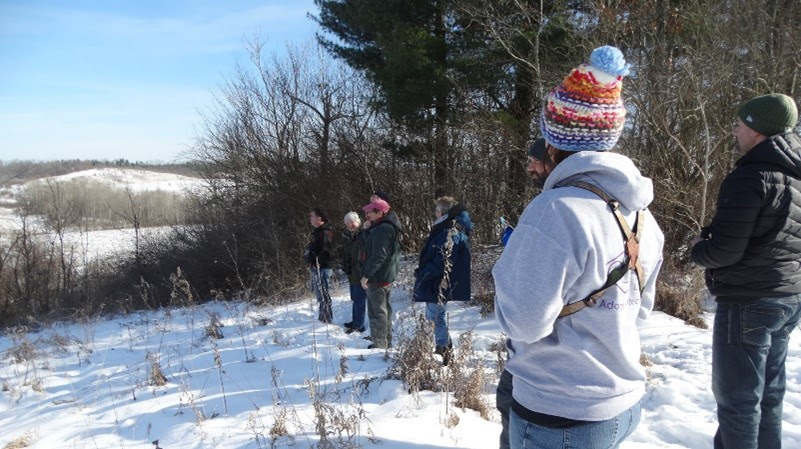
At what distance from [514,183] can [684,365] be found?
5.99 metres

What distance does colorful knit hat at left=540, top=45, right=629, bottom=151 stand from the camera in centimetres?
144

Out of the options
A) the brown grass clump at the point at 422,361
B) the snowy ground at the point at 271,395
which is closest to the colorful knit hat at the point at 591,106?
the snowy ground at the point at 271,395

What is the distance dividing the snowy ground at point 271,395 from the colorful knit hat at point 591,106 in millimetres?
2244

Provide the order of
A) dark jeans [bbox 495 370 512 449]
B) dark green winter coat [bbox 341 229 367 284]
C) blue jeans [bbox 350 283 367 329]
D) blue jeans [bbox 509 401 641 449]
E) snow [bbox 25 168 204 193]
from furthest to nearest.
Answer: snow [bbox 25 168 204 193] < blue jeans [bbox 350 283 367 329] < dark green winter coat [bbox 341 229 367 284] < dark jeans [bbox 495 370 512 449] < blue jeans [bbox 509 401 641 449]

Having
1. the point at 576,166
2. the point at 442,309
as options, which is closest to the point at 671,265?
the point at 442,309

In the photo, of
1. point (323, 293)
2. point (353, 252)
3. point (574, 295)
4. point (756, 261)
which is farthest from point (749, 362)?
point (323, 293)

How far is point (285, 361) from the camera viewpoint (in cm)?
569

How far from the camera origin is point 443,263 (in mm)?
5109

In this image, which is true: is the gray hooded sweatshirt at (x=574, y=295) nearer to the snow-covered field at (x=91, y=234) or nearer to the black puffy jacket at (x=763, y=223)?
the black puffy jacket at (x=763, y=223)

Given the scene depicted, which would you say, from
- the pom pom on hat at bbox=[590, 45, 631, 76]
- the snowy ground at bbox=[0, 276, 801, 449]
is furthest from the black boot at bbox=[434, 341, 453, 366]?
the pom pom on hat at bbox=[590, 45, 631, 76]

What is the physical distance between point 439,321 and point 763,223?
3.13m

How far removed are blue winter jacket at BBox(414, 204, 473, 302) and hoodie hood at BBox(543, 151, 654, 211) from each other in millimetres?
3622

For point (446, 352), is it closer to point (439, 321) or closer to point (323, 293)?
point (439, 321)

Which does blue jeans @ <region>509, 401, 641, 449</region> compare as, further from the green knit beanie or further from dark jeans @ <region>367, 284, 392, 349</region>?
dark jeans @ <region>367, 284, 392, 349</region>
